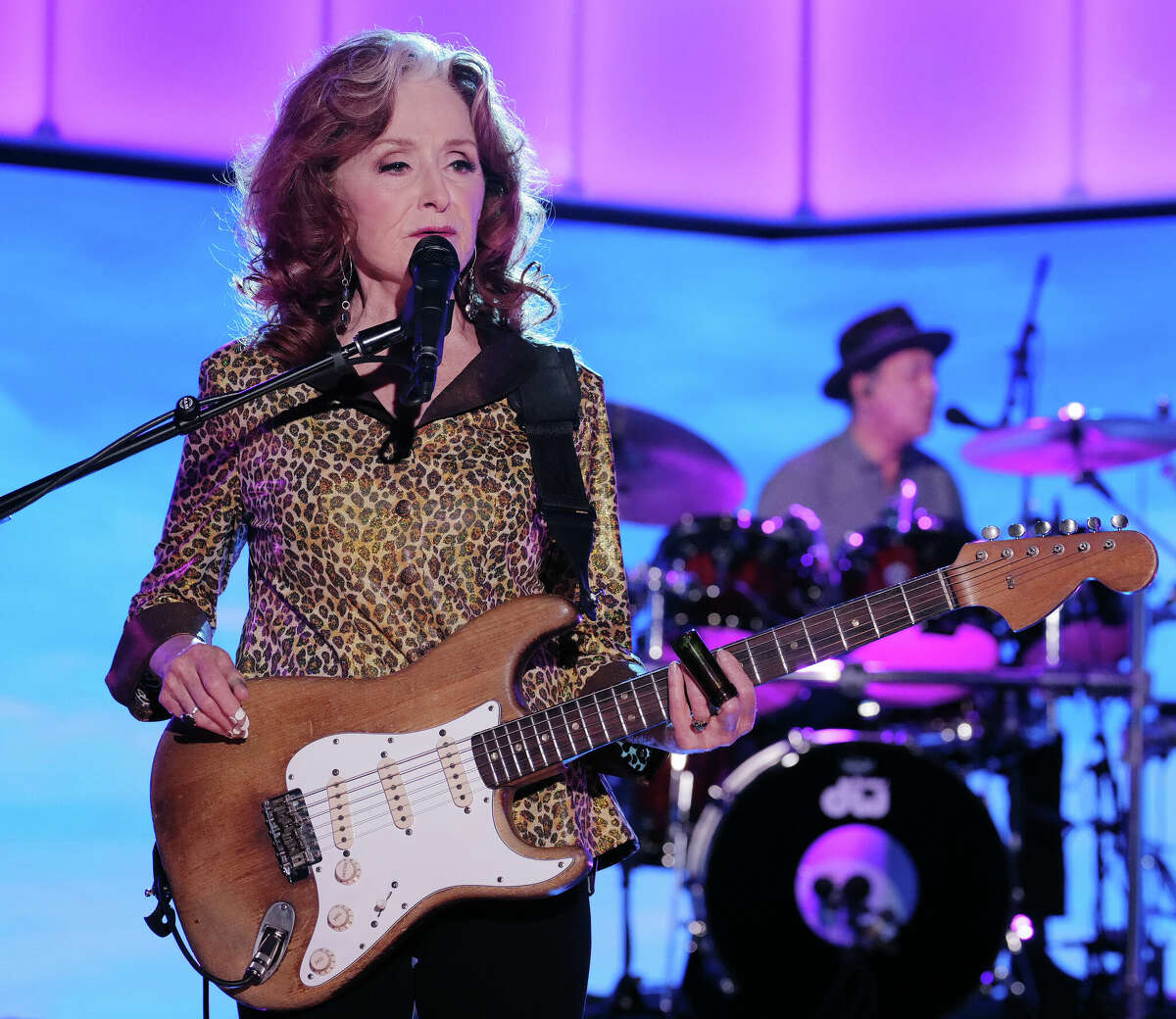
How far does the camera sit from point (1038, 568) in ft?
6.26

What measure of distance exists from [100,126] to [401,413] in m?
3.13

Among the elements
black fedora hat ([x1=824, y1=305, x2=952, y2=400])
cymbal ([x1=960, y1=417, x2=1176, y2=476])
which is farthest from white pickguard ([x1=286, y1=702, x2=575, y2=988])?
black fedora hat ([x1=824, y1=305, x2=952, y2=400])

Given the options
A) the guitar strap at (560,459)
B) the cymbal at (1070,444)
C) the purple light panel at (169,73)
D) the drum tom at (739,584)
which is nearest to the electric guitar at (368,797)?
the guitar strap at (560,459)

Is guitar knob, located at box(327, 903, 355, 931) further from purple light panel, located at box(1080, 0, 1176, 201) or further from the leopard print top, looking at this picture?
purple light panel, located at box(1080, 0, 1176, 201)

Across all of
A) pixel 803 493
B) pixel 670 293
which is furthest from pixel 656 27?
pixel 803 493

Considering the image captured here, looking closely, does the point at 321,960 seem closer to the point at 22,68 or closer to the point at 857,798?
the point at 857,798

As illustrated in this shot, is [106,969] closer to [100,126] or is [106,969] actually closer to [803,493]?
[100,126]

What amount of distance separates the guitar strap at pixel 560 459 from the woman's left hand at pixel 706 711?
204 millimetres

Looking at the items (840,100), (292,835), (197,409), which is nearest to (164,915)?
(292,835)

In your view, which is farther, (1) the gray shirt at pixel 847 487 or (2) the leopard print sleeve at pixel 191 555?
(1) the gray shirt at pixel 847 487

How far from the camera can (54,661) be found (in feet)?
13.0

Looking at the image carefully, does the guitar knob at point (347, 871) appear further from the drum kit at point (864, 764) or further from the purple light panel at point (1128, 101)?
the purple light panel at point (1128, 101)

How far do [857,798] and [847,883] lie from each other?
277 mm

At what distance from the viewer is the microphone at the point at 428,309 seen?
162cm
